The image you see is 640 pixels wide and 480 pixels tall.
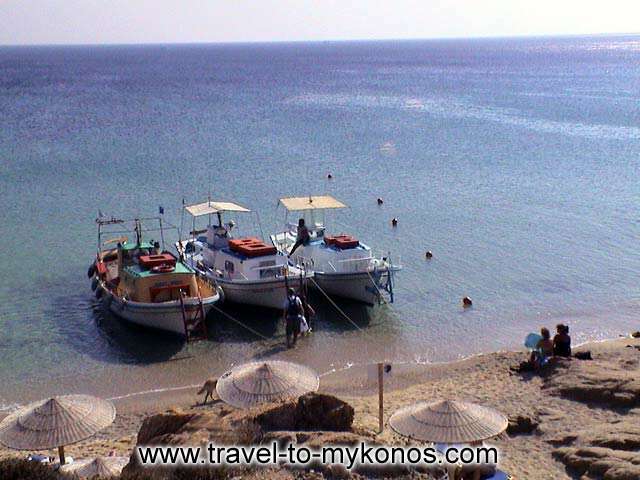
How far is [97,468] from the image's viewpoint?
12.5m

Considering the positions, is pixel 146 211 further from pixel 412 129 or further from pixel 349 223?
pixel 412 129

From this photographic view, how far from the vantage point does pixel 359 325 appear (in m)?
24.7

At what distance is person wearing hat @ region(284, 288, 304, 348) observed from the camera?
2306cm

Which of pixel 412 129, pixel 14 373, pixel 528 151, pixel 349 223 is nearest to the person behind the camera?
pixel 14 373

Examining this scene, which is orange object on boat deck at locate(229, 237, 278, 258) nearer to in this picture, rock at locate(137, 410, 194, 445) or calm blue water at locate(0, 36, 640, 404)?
calm blue water at locate(0, 36, 640, 404)

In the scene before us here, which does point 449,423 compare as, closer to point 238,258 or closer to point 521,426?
point 521,426

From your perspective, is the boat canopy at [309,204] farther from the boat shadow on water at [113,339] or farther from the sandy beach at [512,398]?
the sandy beach at [512,398]

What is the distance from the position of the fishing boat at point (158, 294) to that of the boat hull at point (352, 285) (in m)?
3.55

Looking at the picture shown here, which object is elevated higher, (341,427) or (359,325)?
(341,427)

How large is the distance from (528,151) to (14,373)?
42.5 meters

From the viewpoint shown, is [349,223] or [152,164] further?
[152,164]

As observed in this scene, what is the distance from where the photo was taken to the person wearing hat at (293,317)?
23.1 metres

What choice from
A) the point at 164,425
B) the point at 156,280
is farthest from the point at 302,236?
the point at 164,425

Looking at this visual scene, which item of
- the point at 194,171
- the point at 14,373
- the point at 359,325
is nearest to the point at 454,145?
the point at 194,171
